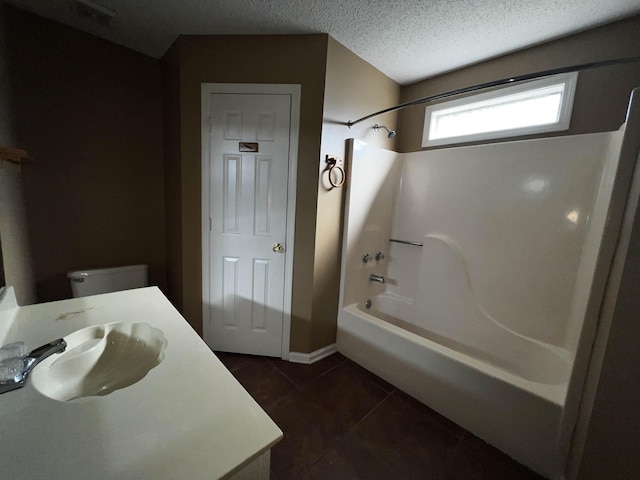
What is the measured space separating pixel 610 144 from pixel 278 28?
220 centimetres

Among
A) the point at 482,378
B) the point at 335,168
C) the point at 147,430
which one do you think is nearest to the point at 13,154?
the point at 147,430

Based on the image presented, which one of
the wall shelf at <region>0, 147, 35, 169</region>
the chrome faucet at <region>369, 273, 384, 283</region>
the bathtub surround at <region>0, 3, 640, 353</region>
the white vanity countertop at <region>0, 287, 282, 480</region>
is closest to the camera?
the white vanity countertop at <region>0, 287, 282, 480</region>

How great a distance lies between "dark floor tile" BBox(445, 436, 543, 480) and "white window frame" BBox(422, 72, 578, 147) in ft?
6.96

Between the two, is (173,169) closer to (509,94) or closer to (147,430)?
(147,430)

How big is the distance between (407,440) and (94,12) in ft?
10.9

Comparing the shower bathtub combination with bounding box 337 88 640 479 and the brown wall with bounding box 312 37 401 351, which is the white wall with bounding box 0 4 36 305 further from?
the shower bathtub combination with bounding box 337 88 640 479

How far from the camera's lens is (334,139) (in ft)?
6.30

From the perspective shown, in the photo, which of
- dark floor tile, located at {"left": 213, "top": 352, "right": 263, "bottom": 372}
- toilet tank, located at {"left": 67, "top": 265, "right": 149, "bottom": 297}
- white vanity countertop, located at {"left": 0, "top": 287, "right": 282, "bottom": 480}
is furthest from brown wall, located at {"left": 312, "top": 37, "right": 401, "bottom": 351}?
toilet tank, located at {"left": 67, "top": 265, "right": 149, "bottom": 297}

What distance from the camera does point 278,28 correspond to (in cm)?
169

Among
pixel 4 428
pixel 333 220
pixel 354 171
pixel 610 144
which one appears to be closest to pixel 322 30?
pixel 354 171

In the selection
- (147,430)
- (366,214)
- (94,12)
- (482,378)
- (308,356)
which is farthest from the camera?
(366,214)

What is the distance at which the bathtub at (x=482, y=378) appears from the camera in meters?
1.23

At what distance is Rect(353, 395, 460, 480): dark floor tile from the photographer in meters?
1.27

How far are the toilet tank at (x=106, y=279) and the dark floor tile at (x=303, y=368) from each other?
4.63 ft
